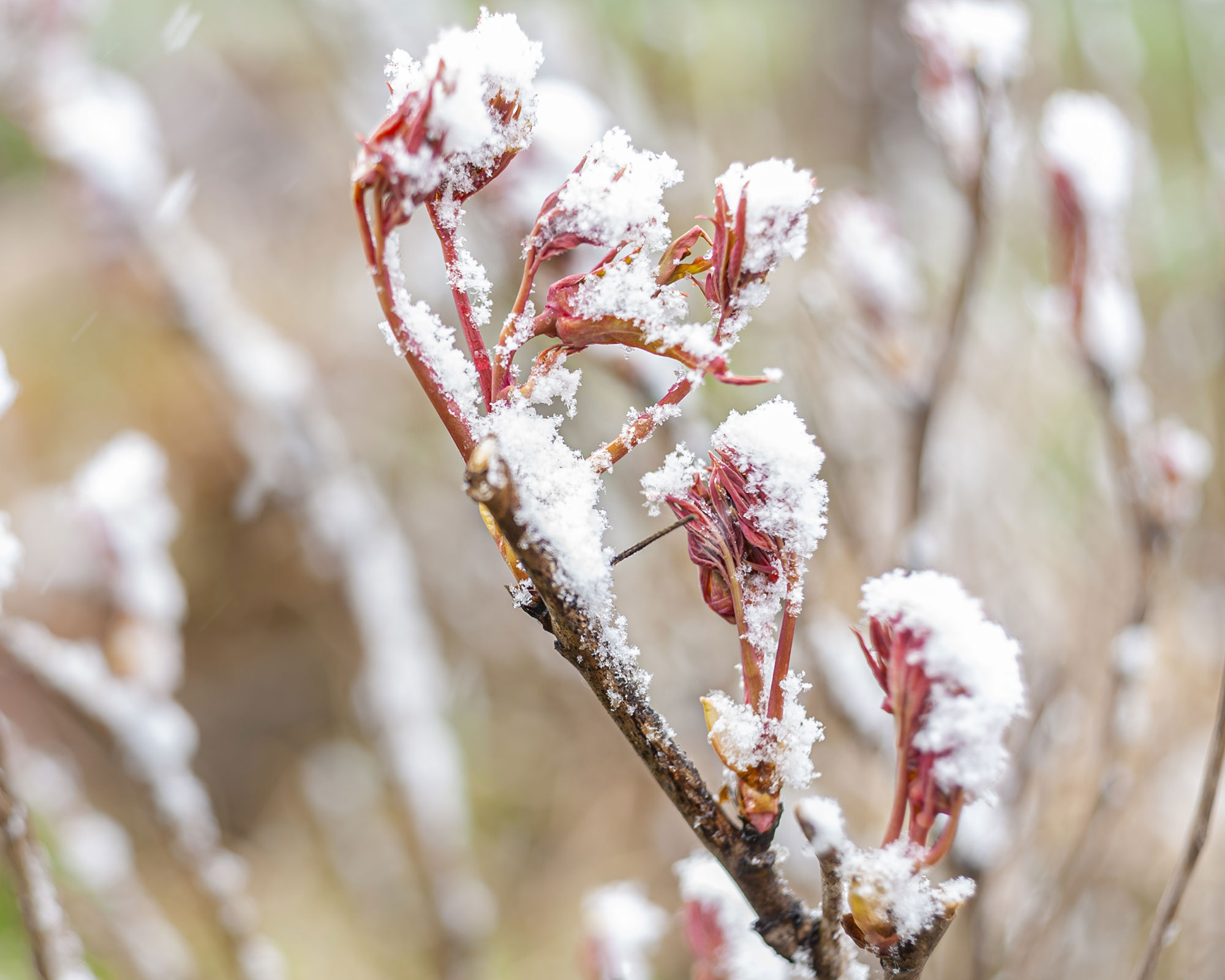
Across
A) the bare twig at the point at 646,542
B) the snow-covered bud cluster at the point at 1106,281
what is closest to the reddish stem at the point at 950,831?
the bare twig at the point at 646,542

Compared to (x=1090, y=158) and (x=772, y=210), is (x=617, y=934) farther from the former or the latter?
(x=1090, y=158)

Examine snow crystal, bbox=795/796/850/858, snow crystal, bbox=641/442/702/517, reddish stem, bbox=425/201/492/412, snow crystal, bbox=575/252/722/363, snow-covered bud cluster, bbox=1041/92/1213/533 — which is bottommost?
snow crystal, bbox=795/796/850/858

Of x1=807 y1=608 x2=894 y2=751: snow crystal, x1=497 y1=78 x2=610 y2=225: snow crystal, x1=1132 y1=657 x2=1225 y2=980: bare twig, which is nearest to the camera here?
x1=1132 y1=657 x2=1225 y2=980: bare twig

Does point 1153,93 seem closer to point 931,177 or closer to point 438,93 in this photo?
point 931,177

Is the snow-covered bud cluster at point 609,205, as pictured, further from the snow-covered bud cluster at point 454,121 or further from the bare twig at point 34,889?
the bare twig at point 34,889

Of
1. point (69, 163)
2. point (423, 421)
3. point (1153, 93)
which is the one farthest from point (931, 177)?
point (69, 163)

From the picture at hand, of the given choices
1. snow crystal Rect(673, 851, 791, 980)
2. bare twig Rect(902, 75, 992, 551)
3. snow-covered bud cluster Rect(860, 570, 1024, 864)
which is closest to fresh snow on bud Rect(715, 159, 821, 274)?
snow-covered bud cluster Rect(860, 570, 1024, 864)

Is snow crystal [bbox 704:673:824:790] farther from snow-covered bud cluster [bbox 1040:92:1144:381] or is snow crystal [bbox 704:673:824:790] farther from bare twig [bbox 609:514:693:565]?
snow-covered bud cluster [bbox 1040:92:1144:381]
